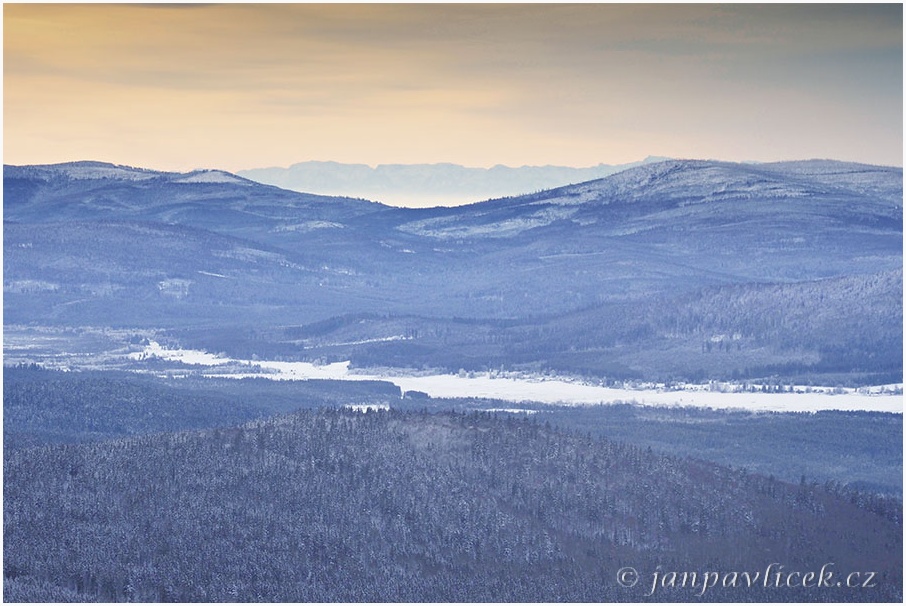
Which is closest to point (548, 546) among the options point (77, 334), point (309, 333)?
point (309, 333)

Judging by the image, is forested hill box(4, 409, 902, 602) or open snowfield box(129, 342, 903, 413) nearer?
forested hill box(4, 409, 902, 602)

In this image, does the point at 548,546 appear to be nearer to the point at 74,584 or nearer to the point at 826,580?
the point at 826,580

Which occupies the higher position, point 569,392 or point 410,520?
point 410,520

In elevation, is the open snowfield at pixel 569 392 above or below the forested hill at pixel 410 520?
below

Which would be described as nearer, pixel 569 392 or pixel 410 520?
pixel 410 520

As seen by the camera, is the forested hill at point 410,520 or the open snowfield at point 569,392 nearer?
the forested hill at point 410,520

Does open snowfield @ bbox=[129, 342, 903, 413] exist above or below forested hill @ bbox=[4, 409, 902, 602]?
below
